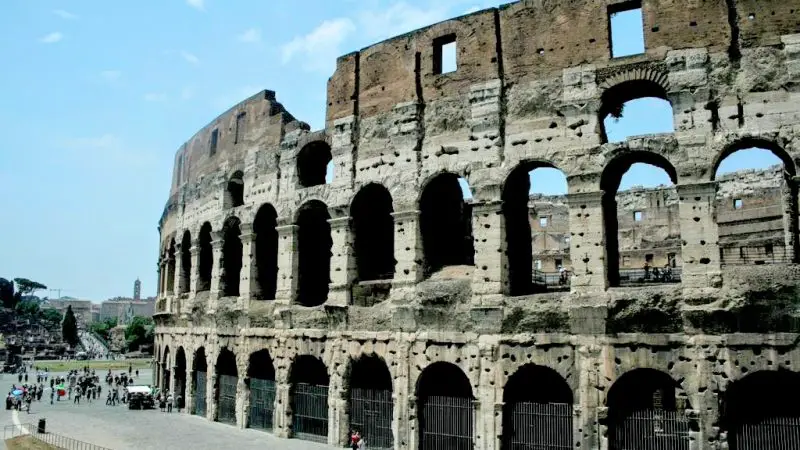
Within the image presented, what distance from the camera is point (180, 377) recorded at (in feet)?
77.1

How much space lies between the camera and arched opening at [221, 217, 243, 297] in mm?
20500

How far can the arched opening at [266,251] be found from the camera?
19.1m

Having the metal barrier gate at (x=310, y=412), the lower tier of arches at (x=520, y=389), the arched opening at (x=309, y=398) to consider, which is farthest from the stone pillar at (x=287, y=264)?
the metal barrier gate at (x=310, y=412)

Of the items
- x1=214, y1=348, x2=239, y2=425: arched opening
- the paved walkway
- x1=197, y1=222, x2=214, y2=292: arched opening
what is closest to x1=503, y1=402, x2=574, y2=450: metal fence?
the paved walkway

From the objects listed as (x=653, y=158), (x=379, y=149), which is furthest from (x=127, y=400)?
(x=653, y=158)

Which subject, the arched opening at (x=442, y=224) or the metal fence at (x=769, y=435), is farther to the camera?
the arched opening at (x=442, y=224)

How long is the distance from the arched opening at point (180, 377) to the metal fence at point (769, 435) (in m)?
18.0

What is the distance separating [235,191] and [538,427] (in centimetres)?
1289

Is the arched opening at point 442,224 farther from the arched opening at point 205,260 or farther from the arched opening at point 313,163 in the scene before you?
the arched opening at point 205,260

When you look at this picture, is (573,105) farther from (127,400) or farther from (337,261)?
(127,400)

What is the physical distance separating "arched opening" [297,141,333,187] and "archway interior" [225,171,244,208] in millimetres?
3075

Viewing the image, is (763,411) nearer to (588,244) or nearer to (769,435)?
(769,435)

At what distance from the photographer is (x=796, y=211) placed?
12.0 meters

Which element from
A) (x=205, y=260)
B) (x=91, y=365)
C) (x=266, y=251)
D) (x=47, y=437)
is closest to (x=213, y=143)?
(x=205, y=260)
